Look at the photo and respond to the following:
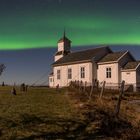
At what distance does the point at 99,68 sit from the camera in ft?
178

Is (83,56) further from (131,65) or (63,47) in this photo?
(63,47)

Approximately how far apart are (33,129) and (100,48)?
45.0 metres

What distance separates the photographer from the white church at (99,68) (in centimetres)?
4997

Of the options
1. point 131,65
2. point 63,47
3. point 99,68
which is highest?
point 63,47

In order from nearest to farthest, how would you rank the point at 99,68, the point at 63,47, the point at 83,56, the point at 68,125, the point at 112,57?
the point at 68,125 → the point at 112,57 → the point at 99,68 → the point at 83,56 → the point at 63,47

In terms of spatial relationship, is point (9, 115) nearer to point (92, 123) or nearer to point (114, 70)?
point (92, 123)

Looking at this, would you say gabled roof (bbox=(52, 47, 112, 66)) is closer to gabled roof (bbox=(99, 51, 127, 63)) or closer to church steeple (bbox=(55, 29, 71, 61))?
gabled roof (bbox=(99, 51, 127, 63))

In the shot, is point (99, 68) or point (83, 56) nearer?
point (99, 68)

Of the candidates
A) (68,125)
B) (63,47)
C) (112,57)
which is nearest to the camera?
(68,125)

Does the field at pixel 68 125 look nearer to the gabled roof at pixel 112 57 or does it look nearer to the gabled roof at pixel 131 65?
the gabled roof at pixel 131 65

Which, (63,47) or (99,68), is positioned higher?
(63,47)

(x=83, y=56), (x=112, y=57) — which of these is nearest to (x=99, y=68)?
(x=112, y=57)

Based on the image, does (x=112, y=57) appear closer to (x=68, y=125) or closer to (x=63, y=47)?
(x=63, y=47)

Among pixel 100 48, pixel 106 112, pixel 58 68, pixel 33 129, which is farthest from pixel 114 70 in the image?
pixel 33 129
